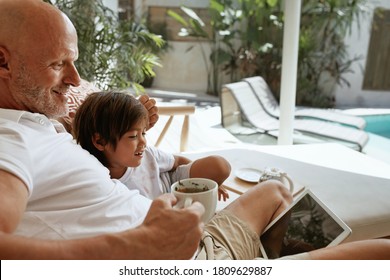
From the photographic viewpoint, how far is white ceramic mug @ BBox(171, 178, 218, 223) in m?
0.96

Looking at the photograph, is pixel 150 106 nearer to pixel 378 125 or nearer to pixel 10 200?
pixel 10 200

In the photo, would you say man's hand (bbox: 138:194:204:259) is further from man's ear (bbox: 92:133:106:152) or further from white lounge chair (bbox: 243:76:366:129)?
white lounge chair (bbox: 243:76:366:129)

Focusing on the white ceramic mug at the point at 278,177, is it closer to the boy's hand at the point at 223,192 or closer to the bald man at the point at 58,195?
the boy's hand at the point at 223,192

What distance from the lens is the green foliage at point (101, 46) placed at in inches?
126

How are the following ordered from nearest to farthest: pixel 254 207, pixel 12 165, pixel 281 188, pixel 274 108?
pixel 12 165
pixel 254 207
pixel 281 188
pixel 274 108

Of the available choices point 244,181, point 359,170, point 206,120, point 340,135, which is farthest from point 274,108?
point 244,181

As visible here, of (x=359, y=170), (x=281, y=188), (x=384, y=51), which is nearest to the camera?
(x=281, y=188)

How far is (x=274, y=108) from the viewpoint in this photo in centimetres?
495

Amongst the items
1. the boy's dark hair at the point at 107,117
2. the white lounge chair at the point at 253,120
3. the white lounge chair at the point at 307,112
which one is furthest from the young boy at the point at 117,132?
the white lounge chair at the point at 307,112

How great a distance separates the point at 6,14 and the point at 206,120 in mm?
4161

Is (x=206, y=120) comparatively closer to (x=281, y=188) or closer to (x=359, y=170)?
(x=359, y=170)

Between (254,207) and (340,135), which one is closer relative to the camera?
(254,207)

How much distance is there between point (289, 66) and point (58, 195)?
3.32 m

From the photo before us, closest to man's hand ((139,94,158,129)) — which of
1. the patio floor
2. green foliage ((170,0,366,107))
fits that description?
the patio floor
